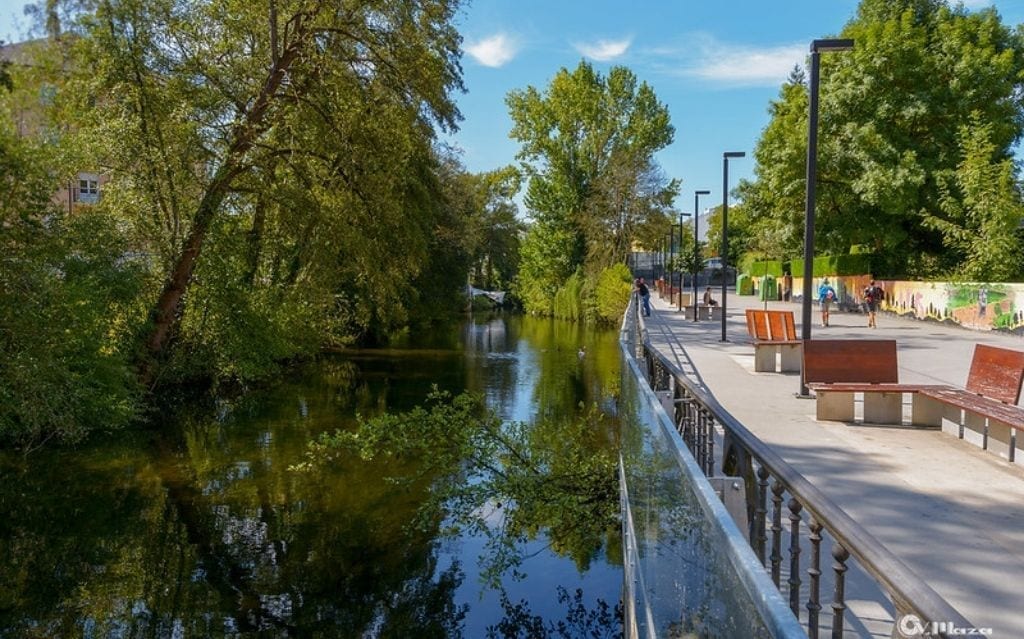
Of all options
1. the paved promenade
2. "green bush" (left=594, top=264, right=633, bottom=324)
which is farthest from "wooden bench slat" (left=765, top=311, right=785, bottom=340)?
"green bush" (left=594, top=264, right=633, bottom=324)

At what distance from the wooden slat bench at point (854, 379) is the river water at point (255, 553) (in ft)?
10.4

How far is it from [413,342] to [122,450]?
24.6 metres

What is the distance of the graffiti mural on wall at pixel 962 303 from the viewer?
22.3 metres

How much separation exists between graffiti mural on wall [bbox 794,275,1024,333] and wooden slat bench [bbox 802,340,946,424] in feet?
50.9

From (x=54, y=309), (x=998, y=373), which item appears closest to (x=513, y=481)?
(x=998, y=373)

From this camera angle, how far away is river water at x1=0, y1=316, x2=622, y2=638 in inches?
315

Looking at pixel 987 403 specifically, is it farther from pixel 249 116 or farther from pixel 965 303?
pixel 965 303

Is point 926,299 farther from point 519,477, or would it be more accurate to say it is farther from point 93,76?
point 93,76

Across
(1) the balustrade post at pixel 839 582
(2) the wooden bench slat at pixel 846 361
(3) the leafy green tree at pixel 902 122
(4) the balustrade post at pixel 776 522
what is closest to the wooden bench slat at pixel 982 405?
(2) the wooden bench slat at pixel 846 361

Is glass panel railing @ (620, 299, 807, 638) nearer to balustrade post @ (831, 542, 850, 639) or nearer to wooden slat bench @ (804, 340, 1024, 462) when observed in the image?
balustrade post @ (831, 542, 850, 639)

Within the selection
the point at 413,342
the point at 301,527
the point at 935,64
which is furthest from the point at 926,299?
the point at 301,527

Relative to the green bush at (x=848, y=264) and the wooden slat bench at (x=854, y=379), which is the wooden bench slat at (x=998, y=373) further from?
the green bush at (x=848, y=264)

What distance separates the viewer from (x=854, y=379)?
973 centimetres

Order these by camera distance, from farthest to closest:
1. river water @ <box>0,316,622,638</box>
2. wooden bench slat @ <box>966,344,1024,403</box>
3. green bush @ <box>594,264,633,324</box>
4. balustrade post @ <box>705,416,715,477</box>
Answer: green bush @ <box>594,264,633,324</box> < river water @ <box>0,316,622,638</box> < wooden bench slat @ <box>966,344,1024,403</box> < balustrade post @ <box>705,416,715,477</box>
